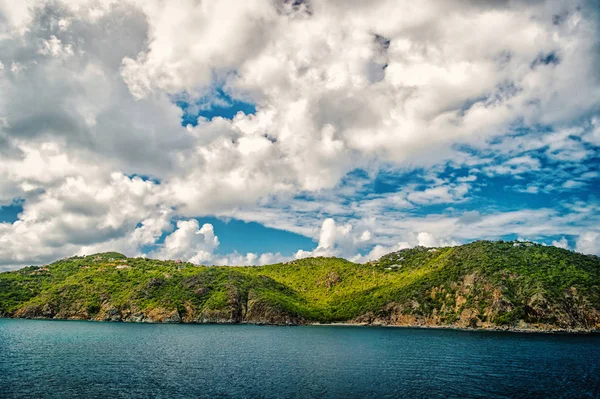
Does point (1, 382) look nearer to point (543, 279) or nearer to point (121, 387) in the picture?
point (121, 387)

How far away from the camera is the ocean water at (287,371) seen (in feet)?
173

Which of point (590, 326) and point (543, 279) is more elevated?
point (543, 279)

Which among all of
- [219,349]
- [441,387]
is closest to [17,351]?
[219,349]

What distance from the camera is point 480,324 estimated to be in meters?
193

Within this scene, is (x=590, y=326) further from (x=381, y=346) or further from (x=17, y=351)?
(x=17, y=351)

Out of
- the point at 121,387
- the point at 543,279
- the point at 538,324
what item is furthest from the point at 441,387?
the point at 543,279

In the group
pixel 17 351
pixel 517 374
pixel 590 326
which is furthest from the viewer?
pixel 590 326

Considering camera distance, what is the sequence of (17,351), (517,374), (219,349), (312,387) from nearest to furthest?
(312,387) → (517,374) → (17,351) → (219,349)

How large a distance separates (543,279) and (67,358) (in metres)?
223

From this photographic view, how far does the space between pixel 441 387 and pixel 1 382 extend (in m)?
70.8

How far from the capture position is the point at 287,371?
69375 millimetres

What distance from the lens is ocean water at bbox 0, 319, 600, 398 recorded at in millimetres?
52594

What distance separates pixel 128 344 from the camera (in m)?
107

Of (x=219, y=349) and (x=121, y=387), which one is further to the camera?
(x=219, y=349)
